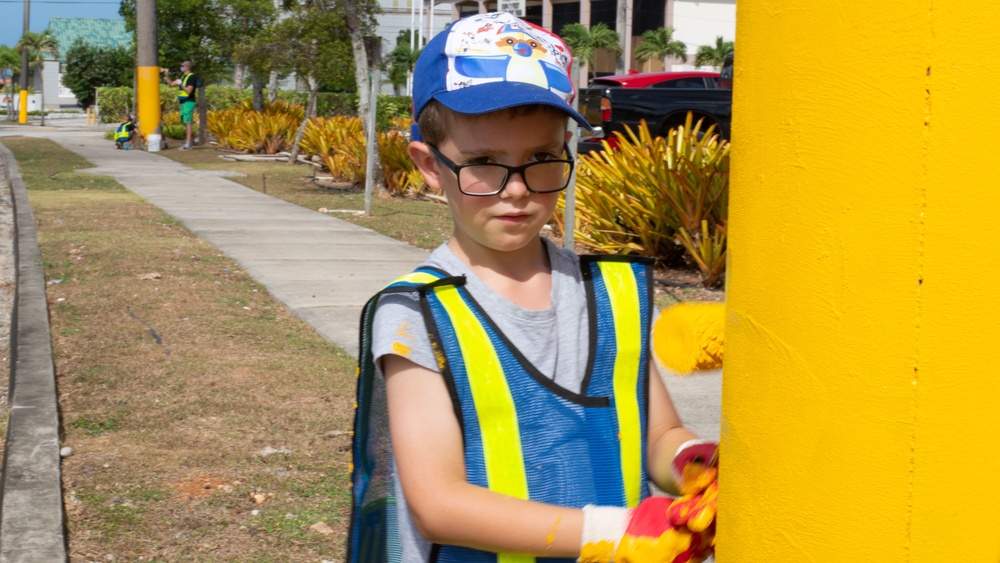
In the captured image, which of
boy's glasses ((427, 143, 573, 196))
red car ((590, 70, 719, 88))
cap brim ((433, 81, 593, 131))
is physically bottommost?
boy's glasses ((427, 143, 573, 196))

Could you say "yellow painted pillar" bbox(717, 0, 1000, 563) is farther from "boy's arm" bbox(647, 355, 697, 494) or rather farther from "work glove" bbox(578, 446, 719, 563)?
"boy's arm" bbox(647, 355, 697, 494)

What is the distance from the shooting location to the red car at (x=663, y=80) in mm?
14627

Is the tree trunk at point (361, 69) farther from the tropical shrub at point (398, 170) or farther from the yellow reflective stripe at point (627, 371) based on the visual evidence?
the yellow reflective stripe at point (627, 371)

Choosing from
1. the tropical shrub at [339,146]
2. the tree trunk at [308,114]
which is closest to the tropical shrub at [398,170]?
the tropical shrub at [339,146]

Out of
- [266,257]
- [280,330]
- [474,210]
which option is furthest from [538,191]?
[266,257]

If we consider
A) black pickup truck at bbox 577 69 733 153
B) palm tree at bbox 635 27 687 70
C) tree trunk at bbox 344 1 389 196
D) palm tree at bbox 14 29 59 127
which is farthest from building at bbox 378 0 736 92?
black pickup truck at bbox 577 69 733 153

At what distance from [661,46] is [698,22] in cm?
535

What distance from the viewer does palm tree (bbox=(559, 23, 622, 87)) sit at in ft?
196

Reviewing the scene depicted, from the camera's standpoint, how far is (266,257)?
29.7ft

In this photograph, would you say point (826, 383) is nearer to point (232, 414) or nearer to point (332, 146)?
point (232, 414)

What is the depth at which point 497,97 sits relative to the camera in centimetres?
145

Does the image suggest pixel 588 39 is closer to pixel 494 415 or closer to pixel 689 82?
pixel 689 82

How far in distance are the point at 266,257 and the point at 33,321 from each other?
2.79 m

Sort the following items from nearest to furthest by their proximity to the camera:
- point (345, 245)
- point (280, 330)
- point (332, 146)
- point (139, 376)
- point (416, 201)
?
1. point (139, 376)
2. point (280, 330)
3. point (345, 245)
4. point (416, 201)
5. point (332, 146)
